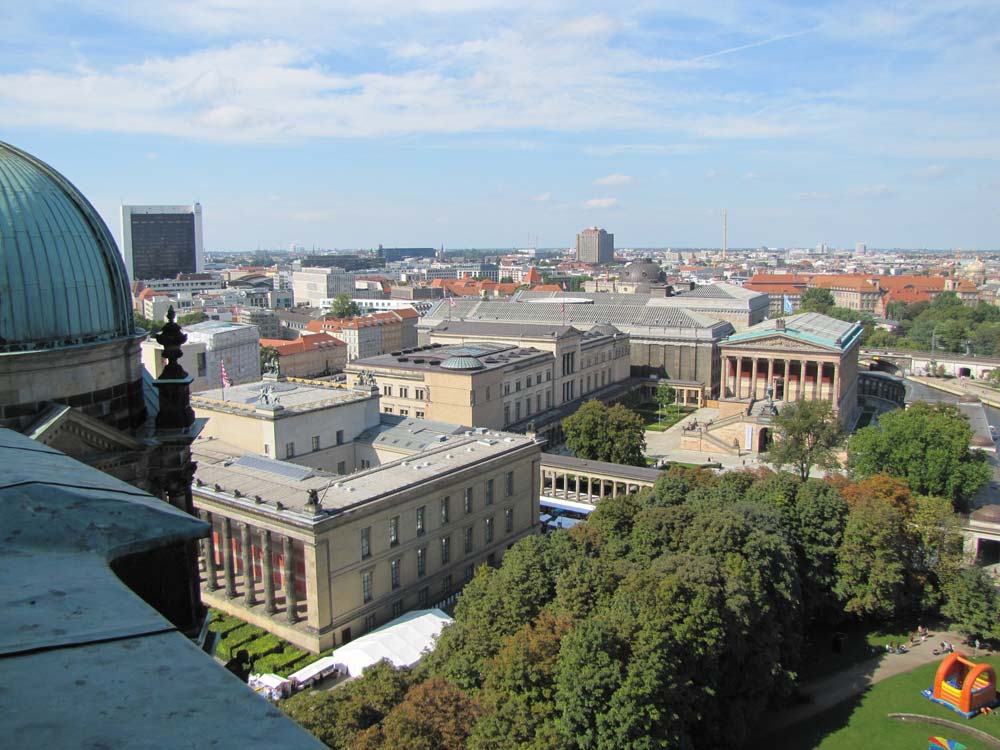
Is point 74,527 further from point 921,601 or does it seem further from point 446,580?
point 921,601

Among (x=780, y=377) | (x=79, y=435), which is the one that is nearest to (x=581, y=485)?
(x=780, y=377)

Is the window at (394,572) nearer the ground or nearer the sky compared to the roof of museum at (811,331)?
nearer the ground

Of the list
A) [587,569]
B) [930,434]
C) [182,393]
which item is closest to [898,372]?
[930,434]

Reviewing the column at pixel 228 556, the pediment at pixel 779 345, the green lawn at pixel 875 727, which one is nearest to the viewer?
the green lawn at pixel 875 727

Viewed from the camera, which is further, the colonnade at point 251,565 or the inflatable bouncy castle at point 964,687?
the colonnade at point 251,565

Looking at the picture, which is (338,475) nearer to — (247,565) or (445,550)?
(247,565)

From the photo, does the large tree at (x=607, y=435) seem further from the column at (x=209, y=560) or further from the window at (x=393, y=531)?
the column at (x=209, y=560)

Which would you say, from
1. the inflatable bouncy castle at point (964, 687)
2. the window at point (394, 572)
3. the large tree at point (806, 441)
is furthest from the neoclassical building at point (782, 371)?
the window at point (394, 572)
